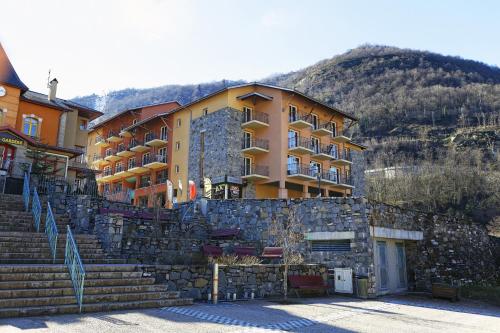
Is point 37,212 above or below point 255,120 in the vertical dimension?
below

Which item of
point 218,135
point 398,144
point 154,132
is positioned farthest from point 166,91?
point 218,135

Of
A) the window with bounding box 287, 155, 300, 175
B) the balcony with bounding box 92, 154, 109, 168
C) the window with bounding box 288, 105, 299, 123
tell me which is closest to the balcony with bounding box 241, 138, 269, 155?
the window with bounding box 287, 155, 300, 175

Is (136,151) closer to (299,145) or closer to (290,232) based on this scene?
(299,145)

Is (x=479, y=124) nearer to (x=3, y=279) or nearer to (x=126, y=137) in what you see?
(x=126, y=137)

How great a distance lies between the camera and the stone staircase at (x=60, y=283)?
830 centimetres

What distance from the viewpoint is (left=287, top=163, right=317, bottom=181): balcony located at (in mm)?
34375

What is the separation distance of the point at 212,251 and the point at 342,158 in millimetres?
28417

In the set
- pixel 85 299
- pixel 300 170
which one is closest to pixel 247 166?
pixel 300 170

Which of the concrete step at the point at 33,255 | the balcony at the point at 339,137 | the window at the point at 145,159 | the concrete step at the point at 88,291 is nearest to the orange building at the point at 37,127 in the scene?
the window at the point at 145,159

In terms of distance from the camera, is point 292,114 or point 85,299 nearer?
point 85,299

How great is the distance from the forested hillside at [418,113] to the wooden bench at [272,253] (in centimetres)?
3429

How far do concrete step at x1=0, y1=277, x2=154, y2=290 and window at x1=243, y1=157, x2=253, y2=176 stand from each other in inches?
953

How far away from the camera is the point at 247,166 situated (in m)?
35.2

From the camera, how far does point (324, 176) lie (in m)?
38.1
